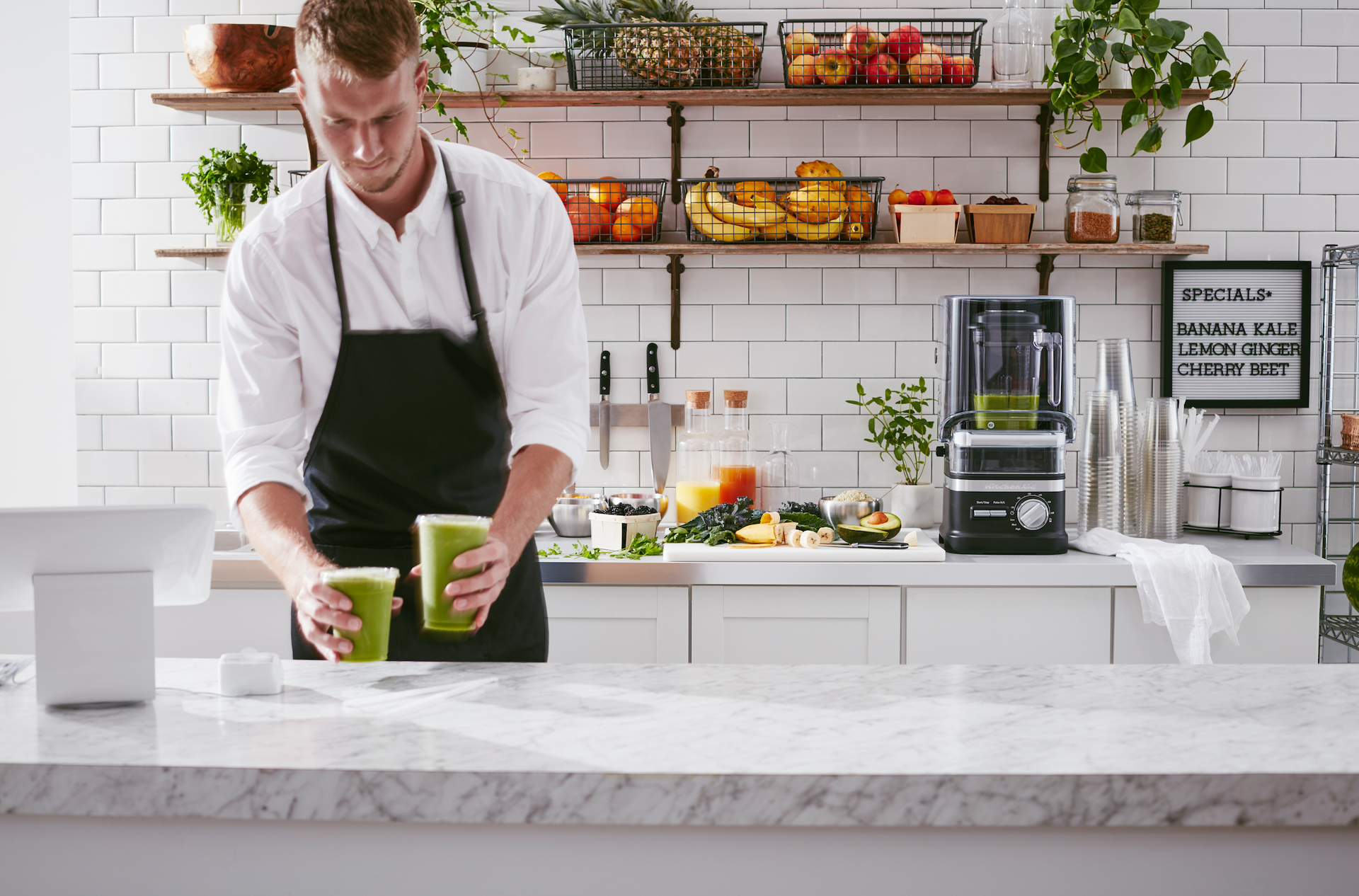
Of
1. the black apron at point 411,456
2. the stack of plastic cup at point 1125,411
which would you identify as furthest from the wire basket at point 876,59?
the black apron at point 411,456

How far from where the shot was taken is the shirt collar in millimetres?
1756

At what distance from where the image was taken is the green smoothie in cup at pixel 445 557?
1.21 meters

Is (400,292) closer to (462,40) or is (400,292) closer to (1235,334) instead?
(462,40)

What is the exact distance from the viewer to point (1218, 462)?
10.0 feet

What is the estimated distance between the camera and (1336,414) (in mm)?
3309

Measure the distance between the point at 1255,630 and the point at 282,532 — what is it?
2.33 meters

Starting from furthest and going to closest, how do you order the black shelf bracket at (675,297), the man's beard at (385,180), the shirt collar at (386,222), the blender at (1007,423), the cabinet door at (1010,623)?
the black shelf bracket at (675,297), the blender at (1007,423), the cabinet door at (1010,623), the shirt collar at (386,222), the man's beard at (385,180)

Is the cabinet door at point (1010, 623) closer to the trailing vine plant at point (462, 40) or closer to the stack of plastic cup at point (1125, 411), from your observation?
the stack of plastic cup at point (1125, 411)

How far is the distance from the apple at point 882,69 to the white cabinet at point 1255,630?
1.54 meters

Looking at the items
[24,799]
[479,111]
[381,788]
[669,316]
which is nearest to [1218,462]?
[669,316]

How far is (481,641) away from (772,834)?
96 cm

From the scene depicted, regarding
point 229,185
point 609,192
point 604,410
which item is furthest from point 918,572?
point 229,185

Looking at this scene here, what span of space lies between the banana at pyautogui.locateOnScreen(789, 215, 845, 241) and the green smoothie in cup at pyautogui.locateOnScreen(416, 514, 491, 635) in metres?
2.03

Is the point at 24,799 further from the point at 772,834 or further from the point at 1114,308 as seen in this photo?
the point at 1114,308
